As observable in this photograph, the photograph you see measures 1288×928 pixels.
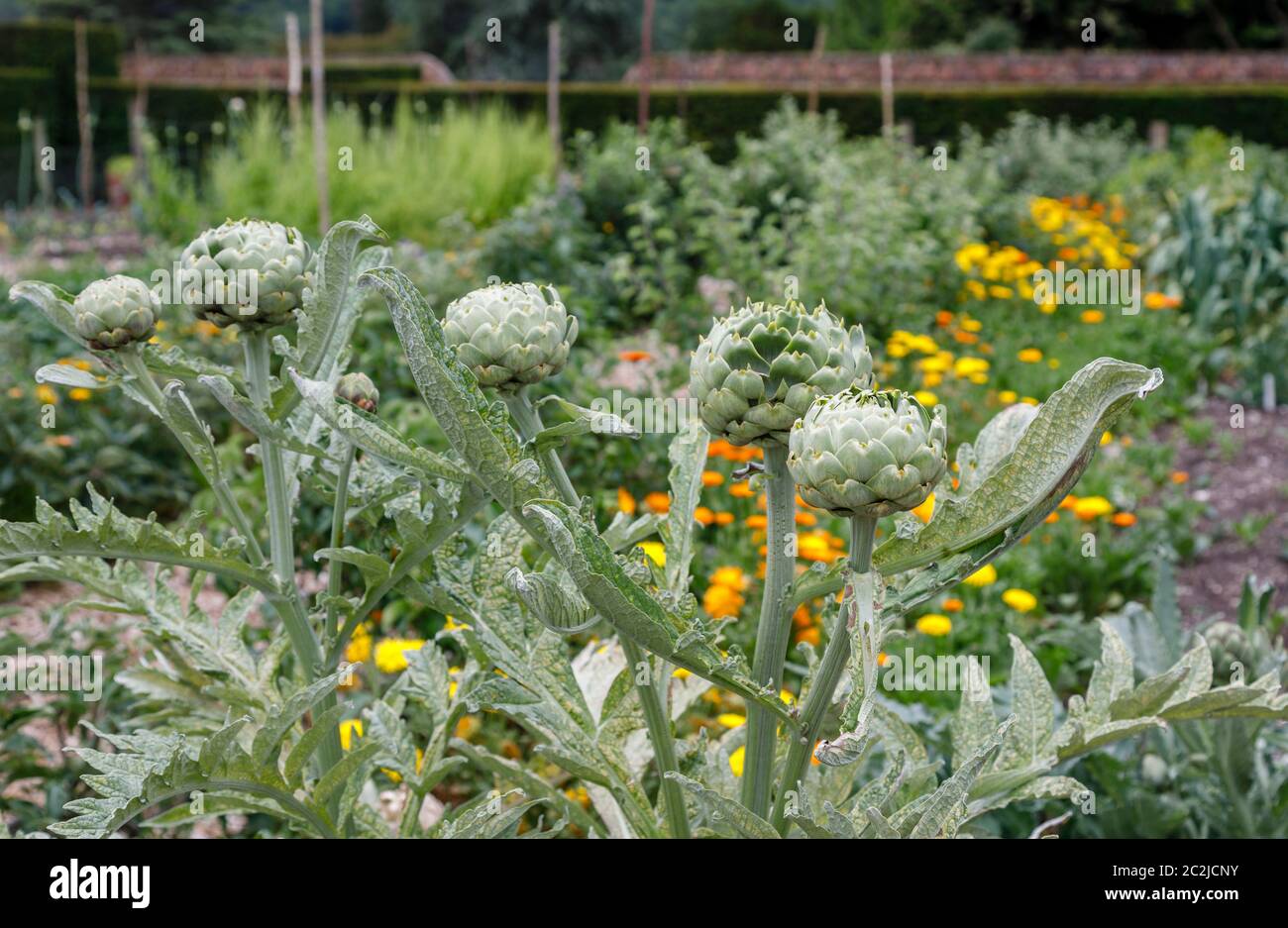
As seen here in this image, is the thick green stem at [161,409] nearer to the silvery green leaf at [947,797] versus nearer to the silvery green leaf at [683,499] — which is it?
the silvery green leaf at [683,499]

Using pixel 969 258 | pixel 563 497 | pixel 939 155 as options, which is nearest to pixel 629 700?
pixel 563 497

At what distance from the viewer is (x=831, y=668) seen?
38.4 inches

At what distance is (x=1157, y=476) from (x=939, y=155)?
5.72ft

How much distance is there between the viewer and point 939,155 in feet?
16.4

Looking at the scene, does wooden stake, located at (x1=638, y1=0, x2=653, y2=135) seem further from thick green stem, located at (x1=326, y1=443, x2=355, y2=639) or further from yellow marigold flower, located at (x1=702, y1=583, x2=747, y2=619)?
thick green stem, located at (x1=326, y1=443, x2=355, y2=639)

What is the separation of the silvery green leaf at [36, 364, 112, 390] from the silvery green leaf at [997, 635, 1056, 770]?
0.93m

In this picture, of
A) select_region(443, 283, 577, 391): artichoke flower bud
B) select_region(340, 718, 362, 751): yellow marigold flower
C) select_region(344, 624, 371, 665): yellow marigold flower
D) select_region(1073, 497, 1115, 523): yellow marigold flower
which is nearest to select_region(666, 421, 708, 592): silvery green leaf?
select_region(443, 283, 577, 391): artichoke flower bud

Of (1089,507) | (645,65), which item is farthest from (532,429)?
(645,65)

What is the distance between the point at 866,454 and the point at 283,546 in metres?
0.63

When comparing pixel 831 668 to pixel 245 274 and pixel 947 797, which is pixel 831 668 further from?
pixel 245 274

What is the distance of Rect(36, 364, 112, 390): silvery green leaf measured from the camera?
1158mm

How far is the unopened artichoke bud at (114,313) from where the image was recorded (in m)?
1.13

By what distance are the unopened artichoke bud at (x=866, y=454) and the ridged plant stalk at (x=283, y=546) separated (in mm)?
560

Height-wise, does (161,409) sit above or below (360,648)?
above
